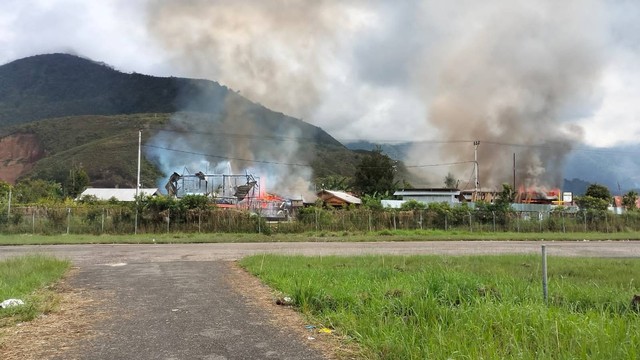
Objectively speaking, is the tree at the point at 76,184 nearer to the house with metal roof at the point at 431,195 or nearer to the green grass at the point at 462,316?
the house with metal roof at the point at 431,195

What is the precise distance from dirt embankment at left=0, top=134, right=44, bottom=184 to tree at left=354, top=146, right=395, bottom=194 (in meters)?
76.7

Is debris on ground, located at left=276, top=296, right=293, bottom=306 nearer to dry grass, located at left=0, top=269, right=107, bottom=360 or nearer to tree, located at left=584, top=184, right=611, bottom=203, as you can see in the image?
dry grass, located at left=0, top=269, right=107, bottom=360

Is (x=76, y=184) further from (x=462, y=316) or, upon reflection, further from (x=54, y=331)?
(x=462, y=316)

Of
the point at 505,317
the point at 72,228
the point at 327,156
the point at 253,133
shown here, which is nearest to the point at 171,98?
the point at 327,156

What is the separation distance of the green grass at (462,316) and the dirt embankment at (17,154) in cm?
12316

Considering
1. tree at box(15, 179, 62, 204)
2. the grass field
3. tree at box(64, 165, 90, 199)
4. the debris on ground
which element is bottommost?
the grass field

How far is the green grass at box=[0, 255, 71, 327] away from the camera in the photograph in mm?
7203

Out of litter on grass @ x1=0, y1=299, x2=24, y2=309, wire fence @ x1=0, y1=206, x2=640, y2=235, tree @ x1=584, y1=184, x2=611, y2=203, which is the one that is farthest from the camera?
tree @ x1=584, y1=184, x2=611, y2=203

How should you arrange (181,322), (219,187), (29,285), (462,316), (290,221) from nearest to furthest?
1. (462,316)
2. (181,322)
3. (29,285)
4. (290,221)
5. (219,187)

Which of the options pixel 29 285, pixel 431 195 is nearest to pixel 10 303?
pixel 29 285

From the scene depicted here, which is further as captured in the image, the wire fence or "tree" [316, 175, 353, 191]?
"tree" [316, 175, 353, 191]

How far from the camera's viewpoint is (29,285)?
9.69 m

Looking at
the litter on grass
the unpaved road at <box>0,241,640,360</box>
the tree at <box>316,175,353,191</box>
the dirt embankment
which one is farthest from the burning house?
the dirt embankment

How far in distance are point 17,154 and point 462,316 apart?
13314cm
